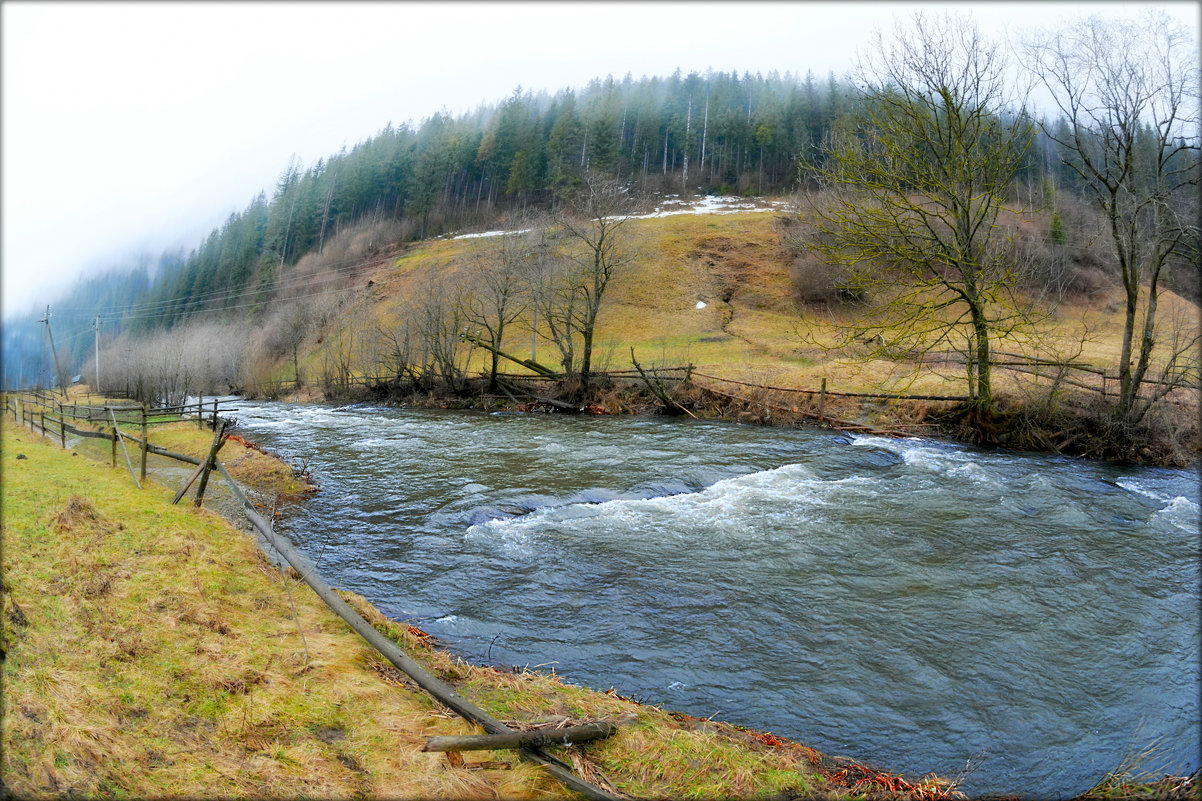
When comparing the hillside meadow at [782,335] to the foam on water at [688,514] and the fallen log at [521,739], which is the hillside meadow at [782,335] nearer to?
the foam on water at [688,514]

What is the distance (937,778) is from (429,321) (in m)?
34.8

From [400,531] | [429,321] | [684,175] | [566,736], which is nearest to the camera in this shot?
[566,736]

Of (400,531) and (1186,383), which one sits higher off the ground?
(1186,383)

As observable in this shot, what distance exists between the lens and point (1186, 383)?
1642cm

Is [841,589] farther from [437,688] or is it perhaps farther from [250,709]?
[250,709]

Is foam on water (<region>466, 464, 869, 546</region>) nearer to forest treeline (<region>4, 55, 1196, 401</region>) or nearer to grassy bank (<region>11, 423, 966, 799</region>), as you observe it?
grassy bank (<region>11, 423, 966, 799</region>)

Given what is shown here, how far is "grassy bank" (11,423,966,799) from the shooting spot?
4129 mm

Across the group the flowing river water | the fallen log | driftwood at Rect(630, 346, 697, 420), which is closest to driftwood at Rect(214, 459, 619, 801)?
the fallen log

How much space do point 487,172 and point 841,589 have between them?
110343 millimetres

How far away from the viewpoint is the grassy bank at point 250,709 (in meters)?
4.13

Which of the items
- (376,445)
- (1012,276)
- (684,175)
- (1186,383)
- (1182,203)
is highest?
(684,175)

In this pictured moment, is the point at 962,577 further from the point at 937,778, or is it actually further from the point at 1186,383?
the point at 1186,383

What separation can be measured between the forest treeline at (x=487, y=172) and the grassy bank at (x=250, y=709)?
85.2 m

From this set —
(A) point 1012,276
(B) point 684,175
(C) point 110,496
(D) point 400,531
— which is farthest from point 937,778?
(B) point 684,175
